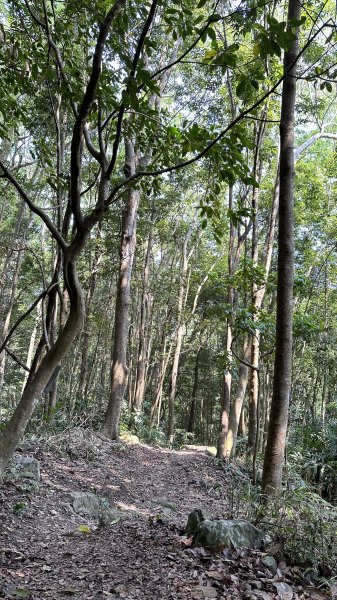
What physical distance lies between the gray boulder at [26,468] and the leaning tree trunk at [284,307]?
298 cm

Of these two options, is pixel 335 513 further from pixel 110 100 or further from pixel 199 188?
pixel 199 188

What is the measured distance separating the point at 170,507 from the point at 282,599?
153 inches

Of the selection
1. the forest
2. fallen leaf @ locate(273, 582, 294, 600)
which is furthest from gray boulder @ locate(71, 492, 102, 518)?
fallen leaf @ locate(273, 582, 294, 600)

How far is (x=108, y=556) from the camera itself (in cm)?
357

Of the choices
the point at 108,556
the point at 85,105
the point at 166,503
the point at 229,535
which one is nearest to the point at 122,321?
the point at 166,503

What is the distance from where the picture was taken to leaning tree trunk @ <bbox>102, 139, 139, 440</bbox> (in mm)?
10211

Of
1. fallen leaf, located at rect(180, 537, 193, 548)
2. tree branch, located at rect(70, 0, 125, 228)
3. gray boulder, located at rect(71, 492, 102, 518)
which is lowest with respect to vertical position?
gray boulder, located at rect(71, 492, 102, 518)

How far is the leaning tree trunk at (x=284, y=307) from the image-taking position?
4.48m

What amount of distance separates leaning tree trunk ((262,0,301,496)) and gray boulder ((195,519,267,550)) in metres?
0.73

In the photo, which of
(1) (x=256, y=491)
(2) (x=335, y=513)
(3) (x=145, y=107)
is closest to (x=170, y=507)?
(1) (x=256, y=491)

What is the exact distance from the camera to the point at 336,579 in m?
3.19

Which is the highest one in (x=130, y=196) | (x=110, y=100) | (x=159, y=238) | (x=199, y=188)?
(x=199, y=188)

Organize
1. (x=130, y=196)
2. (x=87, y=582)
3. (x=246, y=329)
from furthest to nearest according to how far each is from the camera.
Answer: (x=130, y=196), (x=246, y=329), (x=87, y=582)

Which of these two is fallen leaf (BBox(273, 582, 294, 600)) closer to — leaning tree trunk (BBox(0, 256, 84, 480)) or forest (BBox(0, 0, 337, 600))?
forest (BBox(0, 0, 337, 600))
